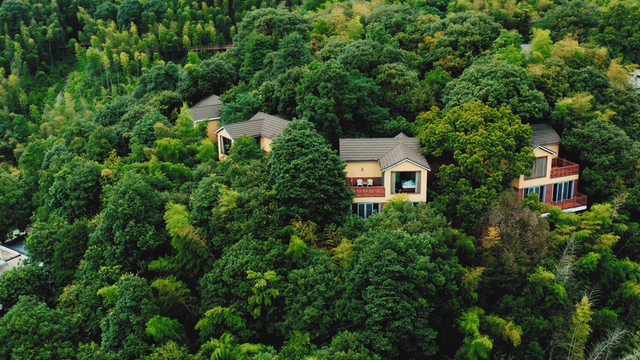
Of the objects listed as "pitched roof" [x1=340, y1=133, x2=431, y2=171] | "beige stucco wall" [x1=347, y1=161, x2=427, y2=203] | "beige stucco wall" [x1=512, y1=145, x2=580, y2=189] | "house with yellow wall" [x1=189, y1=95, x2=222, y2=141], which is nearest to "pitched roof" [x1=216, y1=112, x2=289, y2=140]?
"pitched roof" [x1=340, y1=133, x2=431, y2=171]

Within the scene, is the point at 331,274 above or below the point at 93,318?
above

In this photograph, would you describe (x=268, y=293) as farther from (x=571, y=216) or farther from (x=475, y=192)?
(x=571, y=216)

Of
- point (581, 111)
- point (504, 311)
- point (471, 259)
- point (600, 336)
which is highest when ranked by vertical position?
point (581, 111)

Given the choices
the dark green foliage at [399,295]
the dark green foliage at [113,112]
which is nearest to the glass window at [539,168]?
the dark green foliage at [399,295]

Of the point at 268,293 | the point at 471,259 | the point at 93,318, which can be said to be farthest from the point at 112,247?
the point at 471,259

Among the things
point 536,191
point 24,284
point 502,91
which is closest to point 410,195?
point 536,191

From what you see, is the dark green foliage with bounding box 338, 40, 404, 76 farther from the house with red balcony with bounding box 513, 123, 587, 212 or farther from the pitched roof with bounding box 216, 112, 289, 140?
the house with red balcony with bounding box 513, 123, 587, 212
